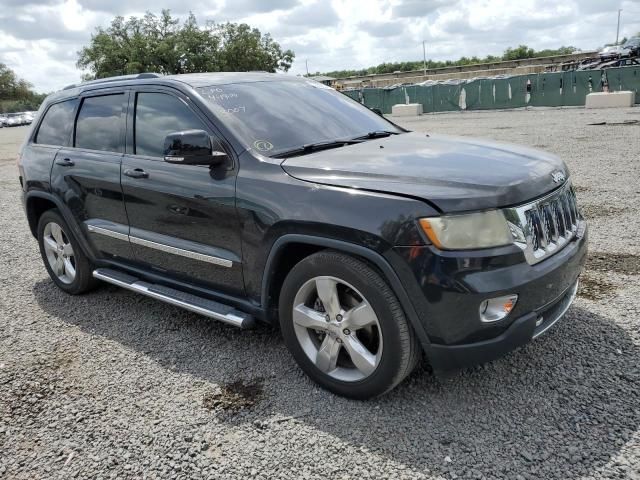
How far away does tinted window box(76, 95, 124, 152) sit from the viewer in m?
4.17

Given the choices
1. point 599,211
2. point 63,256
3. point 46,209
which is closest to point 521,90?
point 599,211

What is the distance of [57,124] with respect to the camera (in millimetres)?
4863

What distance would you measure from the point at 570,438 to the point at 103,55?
6707 centimetres

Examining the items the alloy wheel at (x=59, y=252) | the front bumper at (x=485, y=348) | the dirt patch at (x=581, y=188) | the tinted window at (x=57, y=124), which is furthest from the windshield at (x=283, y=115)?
the dirt patch at (x=581, y=188)

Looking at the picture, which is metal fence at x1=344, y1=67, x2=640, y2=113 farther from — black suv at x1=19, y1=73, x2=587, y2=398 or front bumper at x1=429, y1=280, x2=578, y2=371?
front bumper at x1=429, y1=280, x2=578, y2=371

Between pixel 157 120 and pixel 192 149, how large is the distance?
839 millimetres

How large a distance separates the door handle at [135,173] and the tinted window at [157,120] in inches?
5.3

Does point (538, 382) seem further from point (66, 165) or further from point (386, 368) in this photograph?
point (66, 165)

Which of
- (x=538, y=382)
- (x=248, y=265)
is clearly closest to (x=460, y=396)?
(x=538, y=382)

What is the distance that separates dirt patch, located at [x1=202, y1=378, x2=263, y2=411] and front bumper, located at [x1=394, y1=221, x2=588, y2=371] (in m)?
1.11

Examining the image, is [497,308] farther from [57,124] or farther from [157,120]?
[57,124]

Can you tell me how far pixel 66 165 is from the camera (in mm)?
4512

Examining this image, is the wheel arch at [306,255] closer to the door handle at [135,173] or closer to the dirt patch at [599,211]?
the door handle at [135,173]

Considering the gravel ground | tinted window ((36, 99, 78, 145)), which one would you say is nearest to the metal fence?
tinted window ((36, 99, 78, 145))
